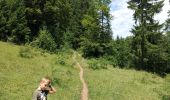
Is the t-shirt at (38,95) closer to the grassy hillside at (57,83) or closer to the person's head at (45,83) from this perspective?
the person's head at (45,83)

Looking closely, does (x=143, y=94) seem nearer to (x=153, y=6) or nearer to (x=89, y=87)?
(x=89, y=87)

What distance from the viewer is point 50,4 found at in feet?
206

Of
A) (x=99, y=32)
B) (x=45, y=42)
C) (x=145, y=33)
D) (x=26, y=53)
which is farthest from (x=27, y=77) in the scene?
(x=99, y=32)

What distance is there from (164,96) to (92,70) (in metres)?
14.3

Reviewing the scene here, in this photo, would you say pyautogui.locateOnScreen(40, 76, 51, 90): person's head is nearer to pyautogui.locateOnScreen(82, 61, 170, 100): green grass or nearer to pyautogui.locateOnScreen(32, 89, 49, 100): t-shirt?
pyautogui.locateOnScreen(32, 89, 49, 100): t-shirt

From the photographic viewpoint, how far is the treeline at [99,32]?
5698 cm

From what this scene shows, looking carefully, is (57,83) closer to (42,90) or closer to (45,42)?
Answer: (42,90)

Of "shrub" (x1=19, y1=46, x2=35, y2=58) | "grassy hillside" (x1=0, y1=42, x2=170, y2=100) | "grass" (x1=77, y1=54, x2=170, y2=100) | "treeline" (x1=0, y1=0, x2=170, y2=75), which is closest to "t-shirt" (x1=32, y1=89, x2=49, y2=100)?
"grassy hillside" (x1=0, y1=42, x2=170, y2=100)

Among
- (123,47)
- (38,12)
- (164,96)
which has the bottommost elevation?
(164,96)

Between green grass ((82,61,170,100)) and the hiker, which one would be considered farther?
green grass ((82,61,170,100))

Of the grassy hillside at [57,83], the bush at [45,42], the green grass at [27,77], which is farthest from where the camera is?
the bush at [45,42]

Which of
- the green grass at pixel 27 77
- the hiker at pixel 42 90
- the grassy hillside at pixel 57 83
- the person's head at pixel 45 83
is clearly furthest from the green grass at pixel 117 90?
the person's head at pixel 45 83

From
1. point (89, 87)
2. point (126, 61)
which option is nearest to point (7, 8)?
point (126, 61)

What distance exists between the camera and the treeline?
5698cm
